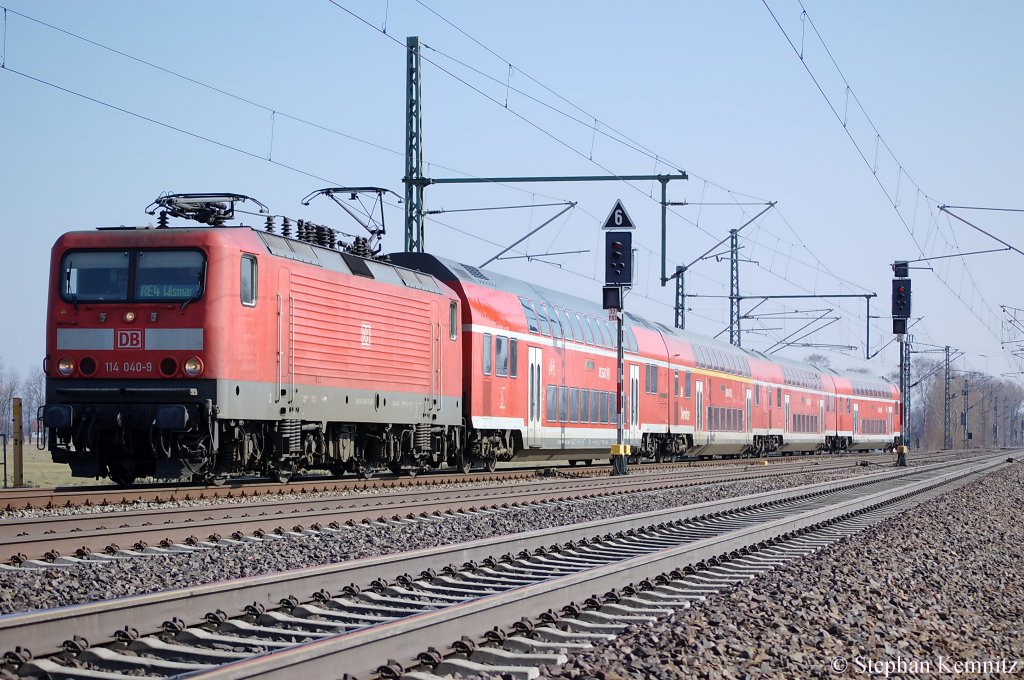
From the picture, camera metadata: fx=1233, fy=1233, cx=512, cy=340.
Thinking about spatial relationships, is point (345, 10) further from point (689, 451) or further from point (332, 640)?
point (689, 451)

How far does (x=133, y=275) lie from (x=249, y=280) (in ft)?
5.03

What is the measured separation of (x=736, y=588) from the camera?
8945 millimetres

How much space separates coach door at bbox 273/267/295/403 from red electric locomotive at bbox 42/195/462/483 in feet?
0.06

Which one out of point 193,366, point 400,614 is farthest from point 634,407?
point 400,614

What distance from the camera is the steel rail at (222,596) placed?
6188mm

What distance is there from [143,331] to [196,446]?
1.69 metres

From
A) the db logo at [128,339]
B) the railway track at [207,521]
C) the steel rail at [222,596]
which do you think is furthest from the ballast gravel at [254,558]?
the db logo at [128,339]

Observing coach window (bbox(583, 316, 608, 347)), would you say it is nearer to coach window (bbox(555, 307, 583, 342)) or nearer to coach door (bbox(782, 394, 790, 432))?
coach window (bbox(555, 307, 583, 342))

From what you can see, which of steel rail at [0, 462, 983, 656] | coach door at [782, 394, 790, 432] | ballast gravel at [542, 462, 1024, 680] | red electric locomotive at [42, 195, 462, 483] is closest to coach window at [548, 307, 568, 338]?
red electric locomotive at [42, 195, 462, 483]

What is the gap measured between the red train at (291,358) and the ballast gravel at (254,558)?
4.40 m

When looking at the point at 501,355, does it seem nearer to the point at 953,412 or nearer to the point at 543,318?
the point at 543,318

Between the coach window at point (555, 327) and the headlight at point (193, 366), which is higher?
the coach window at point (555, 327)

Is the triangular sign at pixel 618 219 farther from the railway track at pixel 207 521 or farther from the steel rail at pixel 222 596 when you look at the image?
the steel rail at pixel 222 596

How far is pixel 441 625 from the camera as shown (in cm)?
660
